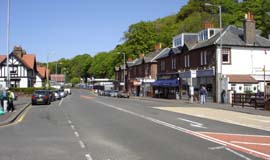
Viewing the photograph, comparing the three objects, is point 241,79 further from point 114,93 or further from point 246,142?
point 114,93

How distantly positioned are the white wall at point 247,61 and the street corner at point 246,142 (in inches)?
1323

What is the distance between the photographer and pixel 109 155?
1146 cm

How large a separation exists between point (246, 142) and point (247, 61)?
37.2m

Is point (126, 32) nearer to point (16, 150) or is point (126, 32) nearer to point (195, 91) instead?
point (195, 91)

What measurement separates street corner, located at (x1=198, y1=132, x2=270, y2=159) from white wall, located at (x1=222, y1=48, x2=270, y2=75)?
33.6 meters

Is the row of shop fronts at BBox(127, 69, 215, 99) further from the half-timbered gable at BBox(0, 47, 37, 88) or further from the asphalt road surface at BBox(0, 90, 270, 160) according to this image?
the asphalt road surface at BBox(0, 90, 270, 160)

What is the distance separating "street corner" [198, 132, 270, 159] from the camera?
476 inches

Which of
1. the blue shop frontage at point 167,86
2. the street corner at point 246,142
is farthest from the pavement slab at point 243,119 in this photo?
the blue shop frontage at point 167,86

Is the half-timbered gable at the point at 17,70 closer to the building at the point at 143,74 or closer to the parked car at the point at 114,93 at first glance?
the parked car at the point at 114,93

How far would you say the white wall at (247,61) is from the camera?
49.3 metres

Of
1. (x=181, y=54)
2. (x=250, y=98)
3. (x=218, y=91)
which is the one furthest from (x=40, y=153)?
(x=181, y=54)

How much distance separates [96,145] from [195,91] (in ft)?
141

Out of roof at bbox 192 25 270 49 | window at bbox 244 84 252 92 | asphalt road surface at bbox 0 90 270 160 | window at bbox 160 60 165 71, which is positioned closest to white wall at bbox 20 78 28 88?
window at bbox 160 60 165 71

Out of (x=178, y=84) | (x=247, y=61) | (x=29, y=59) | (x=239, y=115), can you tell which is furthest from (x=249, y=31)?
(x=29, y=59)
